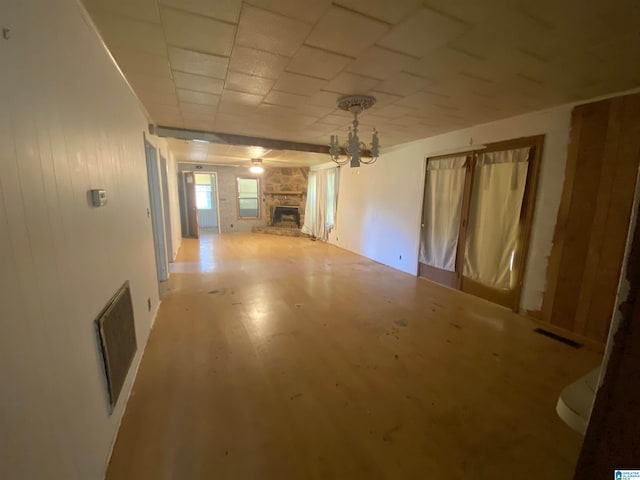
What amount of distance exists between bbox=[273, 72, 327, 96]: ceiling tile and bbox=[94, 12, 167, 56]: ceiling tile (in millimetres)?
854

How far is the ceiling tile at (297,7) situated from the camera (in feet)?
4.39

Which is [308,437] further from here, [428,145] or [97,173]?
[428,145]

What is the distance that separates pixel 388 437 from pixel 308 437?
458 mm

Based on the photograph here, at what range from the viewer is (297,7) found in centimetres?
138

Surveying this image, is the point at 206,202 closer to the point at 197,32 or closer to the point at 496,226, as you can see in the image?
the point at 197,32

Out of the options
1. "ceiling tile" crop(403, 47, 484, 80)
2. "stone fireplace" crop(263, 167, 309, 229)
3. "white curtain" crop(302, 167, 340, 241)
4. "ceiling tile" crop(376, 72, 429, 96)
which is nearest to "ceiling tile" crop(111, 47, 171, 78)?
"ceiling tile" crop(376, 72, 429, 96)

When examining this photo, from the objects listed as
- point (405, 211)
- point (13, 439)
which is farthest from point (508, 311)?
point (13, 439)

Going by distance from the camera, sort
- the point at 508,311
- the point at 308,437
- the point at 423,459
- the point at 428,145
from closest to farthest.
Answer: the point at 423,459 < the point at 308,437 < the point at 508,311 < the point at 428,145

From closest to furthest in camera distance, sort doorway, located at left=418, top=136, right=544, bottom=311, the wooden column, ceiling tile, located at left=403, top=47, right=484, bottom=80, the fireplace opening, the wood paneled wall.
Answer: the wooden column, ceiling tile, located at left=403, top=47, right=484, bottom=80, the wood paneled wall, doorway, located at left=418, top=136, right=544, bottom=311, the fireplace opening

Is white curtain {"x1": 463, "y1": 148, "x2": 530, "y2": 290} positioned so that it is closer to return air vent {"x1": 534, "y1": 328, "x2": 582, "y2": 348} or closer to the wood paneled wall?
the wood paneled wall

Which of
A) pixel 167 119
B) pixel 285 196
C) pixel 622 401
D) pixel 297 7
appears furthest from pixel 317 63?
pixel 285 196

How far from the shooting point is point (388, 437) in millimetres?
1527

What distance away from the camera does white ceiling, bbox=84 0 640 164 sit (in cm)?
139

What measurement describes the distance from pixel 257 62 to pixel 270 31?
0.39 m
